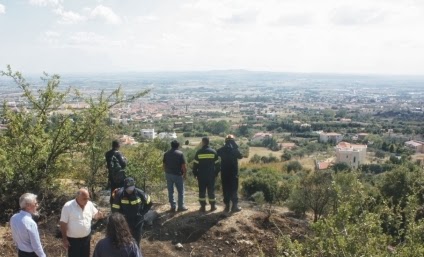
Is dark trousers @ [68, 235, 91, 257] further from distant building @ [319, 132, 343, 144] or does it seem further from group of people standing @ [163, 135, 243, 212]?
distant building @ [319, 132, 343, 144]

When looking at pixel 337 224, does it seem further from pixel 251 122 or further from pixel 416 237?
pixel 251 122

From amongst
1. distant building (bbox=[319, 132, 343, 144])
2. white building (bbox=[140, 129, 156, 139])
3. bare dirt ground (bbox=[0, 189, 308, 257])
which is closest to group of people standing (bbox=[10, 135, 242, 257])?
bare dirt ground (bbox=[0, 189, 308, 257])

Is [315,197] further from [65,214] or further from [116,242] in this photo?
[116,242]

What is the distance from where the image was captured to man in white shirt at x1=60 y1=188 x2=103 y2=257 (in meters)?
4.86

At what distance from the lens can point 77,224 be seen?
489cm

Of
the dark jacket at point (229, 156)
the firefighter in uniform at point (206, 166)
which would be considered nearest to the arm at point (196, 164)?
the firefighter in uniform at point (206, 166)

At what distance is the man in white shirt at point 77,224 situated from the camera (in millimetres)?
4855

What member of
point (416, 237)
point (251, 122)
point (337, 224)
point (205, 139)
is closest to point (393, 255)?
point (416, 237)

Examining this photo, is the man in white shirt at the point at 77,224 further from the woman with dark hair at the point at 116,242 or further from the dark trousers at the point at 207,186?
the dark trousers at the point at 207,186

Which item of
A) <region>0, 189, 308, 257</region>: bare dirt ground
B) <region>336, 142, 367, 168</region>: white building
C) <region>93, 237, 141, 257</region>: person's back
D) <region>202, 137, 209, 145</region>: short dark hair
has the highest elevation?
<region>202, 137, 209, 145</region>: short dark hair

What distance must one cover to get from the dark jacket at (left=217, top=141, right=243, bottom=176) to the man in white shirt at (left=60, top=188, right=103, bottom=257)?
3233mm

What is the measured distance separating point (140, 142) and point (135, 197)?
5.04 meters

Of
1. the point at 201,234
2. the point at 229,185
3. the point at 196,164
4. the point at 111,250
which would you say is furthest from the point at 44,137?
the point at 111,250

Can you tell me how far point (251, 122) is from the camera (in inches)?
4023
